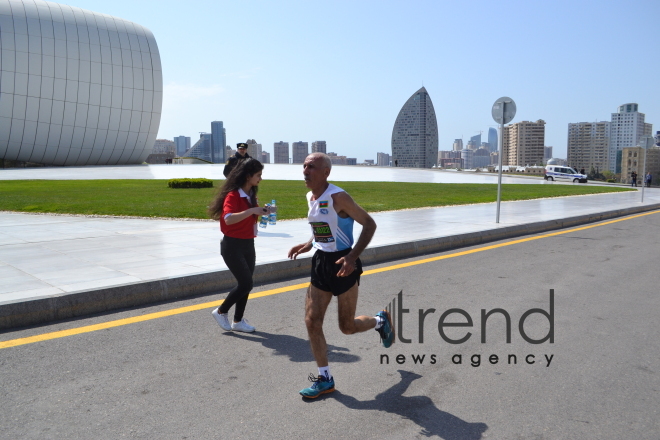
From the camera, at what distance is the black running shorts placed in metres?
3.40

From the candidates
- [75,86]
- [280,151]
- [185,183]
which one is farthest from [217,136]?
[185,183]

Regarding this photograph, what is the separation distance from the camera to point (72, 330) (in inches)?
185

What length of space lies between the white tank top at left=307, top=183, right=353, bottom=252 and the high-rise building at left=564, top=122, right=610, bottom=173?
18299 cm

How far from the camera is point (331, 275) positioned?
3.39 meters

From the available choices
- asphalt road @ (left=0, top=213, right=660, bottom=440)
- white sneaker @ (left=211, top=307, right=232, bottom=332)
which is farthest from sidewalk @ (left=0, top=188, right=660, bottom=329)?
white sneaker @ (left=211, top=307, right=232, bottom=332)

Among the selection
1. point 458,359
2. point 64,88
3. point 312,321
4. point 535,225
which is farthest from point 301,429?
point 64,88

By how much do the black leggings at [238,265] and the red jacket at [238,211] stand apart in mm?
57

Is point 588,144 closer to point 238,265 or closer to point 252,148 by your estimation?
point 252,148

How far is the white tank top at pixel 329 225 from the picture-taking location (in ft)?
11.1

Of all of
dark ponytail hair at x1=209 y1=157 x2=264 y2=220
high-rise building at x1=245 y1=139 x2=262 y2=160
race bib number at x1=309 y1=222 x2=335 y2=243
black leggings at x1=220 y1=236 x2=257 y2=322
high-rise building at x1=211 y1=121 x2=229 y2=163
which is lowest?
black leggings at x1=220 y1=236 x2=257 y2=322

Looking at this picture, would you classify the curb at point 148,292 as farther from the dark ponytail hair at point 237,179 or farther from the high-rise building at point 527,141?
the high-rise building at point 527,141

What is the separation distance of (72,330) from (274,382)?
2185 mm

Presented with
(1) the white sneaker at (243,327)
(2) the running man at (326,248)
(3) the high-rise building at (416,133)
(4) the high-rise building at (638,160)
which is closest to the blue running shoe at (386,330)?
(2) the running man at (326,248)

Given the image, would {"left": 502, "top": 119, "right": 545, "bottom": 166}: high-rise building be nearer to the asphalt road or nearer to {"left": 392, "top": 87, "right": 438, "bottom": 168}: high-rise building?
{"left": 392, "top": 87, "right": 438, "bottom": 168}: high-rise building
